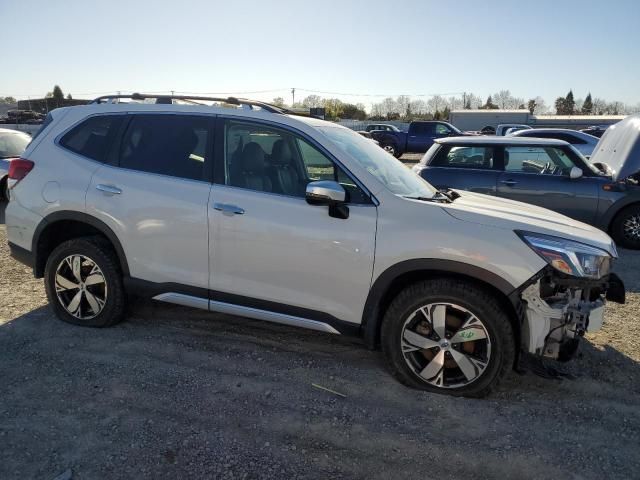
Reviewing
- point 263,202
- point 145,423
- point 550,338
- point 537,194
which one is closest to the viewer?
point 145,423

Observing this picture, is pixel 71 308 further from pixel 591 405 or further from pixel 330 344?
pixel 591 405

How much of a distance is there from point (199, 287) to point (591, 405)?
2.90 meters

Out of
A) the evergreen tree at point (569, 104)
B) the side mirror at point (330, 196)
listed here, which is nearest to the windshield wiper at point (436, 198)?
the side mirror at point (330, 196)

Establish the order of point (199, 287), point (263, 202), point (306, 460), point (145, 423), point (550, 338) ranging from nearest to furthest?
point (306, 460), point (145, 423), point (550, 338), point (263, 202), point (199, 287)

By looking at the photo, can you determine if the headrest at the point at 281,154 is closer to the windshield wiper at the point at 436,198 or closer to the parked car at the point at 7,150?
the windshield wiper at the point at 436,198

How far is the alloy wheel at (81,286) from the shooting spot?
4082 mm

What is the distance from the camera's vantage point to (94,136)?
408 centimetres

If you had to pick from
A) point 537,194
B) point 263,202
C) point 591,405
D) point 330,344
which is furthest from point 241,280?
point 537,194

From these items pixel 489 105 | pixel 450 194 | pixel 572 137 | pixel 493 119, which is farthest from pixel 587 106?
pixel 450 194

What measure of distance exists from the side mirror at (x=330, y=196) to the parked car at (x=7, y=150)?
8.76m

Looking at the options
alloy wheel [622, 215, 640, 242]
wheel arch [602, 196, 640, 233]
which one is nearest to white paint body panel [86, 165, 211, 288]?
wheel arch [602, 196, 640, 233]

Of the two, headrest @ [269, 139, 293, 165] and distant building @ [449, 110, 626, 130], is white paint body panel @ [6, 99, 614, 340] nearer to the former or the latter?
headrest @ [269, 139, 293, 165]

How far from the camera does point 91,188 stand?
12.9 feet

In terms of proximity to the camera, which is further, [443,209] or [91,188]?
[91,188]
